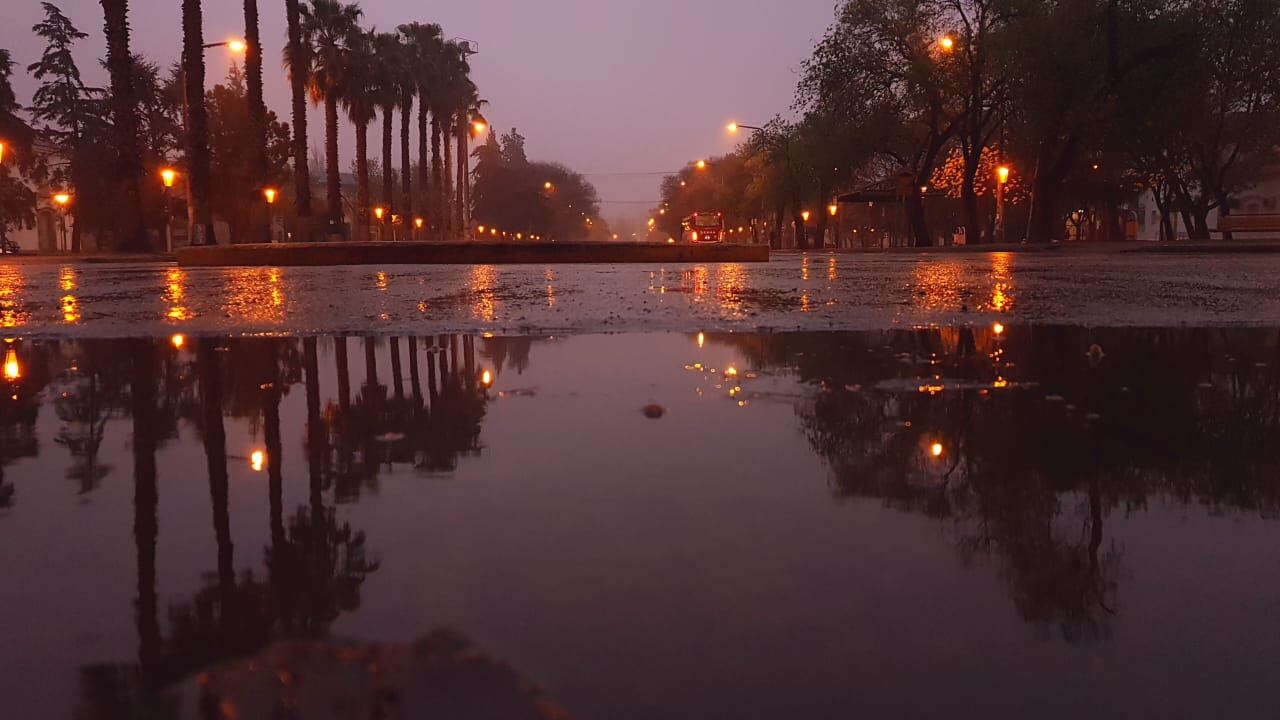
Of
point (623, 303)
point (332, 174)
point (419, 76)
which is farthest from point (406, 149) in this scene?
point (623, 303)

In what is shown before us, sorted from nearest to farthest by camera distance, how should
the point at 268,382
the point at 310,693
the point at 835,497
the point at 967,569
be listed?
the point at 310,693, the point at 967,569, the point at 835,497, the point at 268,382

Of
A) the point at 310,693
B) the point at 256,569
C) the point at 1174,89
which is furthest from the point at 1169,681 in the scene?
the point at 1174,89

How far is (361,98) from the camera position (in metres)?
50.9

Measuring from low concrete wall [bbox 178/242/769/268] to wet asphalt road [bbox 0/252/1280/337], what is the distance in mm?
8384

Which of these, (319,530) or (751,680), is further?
(319,530)

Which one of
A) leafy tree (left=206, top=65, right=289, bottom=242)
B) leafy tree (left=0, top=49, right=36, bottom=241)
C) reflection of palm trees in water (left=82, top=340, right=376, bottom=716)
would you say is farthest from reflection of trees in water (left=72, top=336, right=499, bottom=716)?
leafy tree (left=0, top=49, right=36, bottom=241)

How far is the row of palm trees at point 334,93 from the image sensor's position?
3099 centimetres

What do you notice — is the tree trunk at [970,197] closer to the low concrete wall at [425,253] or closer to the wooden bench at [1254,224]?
the wooden bench at [1254,224]

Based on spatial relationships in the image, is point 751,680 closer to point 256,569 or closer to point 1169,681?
point 1169,681

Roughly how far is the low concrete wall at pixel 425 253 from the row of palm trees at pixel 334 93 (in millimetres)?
10676

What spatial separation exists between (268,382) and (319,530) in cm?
243

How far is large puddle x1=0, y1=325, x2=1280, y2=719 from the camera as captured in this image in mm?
1593

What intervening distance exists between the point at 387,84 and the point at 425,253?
33.6 metres

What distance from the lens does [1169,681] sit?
156 centimetres
